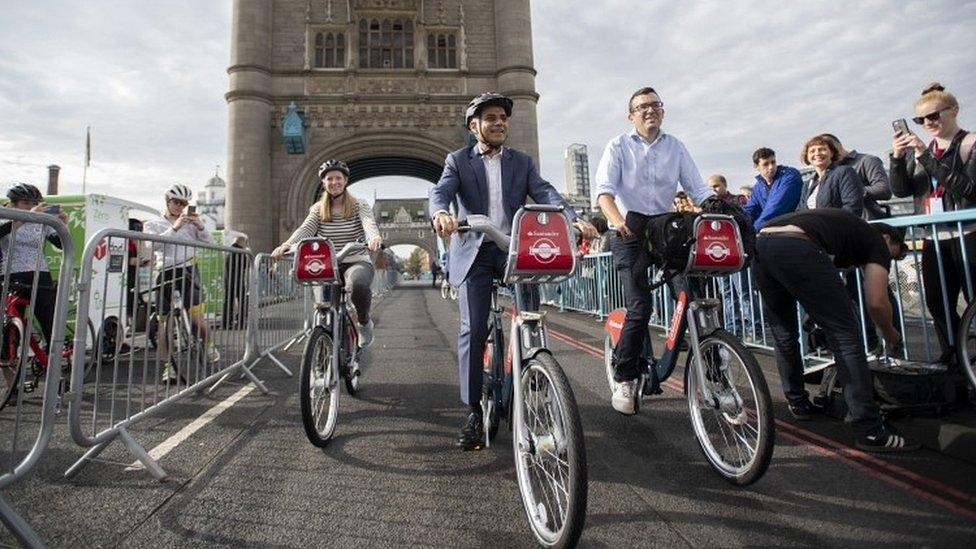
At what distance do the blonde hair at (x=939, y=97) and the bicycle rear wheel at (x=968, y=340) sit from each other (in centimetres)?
147

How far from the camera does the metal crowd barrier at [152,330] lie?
266cm

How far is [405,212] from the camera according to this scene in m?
87.0

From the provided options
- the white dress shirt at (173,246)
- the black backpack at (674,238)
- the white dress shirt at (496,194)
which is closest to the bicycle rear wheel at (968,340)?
the black backpack at (674,238)

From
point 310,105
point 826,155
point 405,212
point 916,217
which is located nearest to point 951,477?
point 916,217

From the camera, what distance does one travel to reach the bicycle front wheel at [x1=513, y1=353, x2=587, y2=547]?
1.67 meters

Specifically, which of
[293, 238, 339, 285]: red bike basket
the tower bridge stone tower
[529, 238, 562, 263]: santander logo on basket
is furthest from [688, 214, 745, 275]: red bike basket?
the tower bridge stone tower

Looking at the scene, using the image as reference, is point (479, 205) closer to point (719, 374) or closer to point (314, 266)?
point (314, 266)

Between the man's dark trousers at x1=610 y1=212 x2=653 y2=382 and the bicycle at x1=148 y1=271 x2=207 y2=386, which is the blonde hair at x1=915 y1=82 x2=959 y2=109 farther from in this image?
the bicycle at x1=148 y1=271 x2=207 y2=386

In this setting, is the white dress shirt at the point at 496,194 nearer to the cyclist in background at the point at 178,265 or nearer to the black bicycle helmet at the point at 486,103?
the black bicycle helmet at the point at 486,103

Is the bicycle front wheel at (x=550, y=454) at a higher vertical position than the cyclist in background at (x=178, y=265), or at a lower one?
lower

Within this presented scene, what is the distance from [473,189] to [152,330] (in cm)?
350

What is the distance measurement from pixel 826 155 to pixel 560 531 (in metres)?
4.34

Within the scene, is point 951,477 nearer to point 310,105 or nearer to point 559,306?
point 559,306

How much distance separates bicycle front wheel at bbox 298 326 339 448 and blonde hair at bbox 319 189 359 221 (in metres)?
1.29
